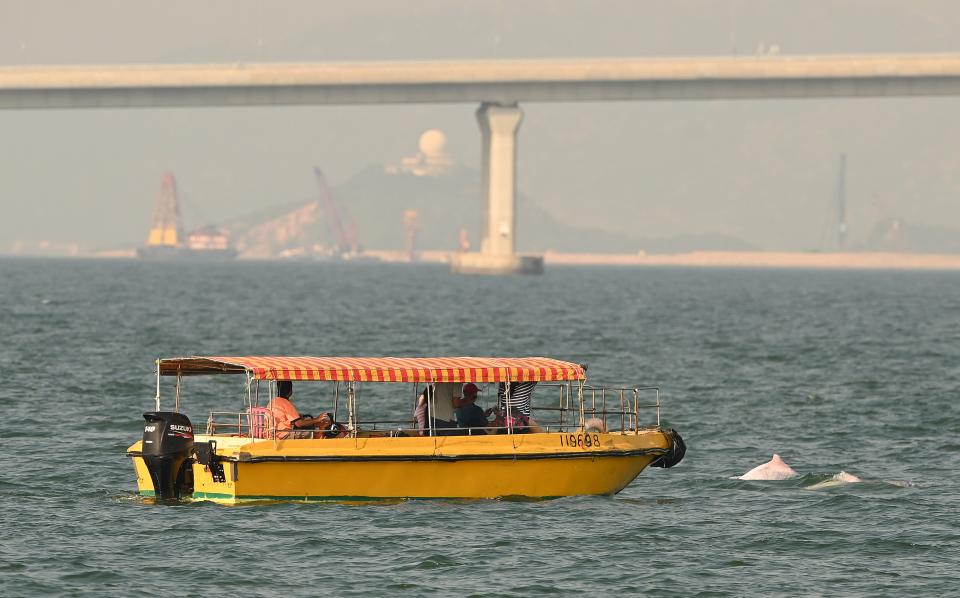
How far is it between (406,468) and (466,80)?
106 m

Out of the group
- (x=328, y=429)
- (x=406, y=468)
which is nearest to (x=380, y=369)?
(x=328, y=429)

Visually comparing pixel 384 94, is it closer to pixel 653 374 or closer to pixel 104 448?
pixel 653 374

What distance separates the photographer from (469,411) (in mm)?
25031

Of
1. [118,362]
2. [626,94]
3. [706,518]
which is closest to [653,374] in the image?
[118,362]

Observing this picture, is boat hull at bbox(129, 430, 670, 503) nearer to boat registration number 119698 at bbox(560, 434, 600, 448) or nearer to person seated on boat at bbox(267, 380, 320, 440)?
boat registration number 119698 at bbox(560, 434, 600, 448)

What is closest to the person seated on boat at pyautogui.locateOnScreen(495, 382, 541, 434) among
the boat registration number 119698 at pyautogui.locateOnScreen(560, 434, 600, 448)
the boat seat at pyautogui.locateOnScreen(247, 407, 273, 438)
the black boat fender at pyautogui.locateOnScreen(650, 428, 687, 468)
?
the boat registration number 119698 at pyautogui.locateOnScreen(560, 434, 600, 448)

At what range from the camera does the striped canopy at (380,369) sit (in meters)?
24.2

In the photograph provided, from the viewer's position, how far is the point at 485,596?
754 inches

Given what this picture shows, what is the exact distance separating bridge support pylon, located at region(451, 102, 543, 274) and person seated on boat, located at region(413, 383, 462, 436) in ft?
371

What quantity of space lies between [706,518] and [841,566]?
349cm

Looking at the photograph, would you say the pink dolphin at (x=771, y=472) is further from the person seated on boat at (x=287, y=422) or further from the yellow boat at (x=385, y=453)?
the person seated on boat at (x=287, y=422)

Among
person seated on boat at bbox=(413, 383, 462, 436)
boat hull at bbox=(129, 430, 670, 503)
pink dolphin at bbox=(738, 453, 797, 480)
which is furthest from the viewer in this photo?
pink dolphin at bbox=(738, 453, 797, 480)

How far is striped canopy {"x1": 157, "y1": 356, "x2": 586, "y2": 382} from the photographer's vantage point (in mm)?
24156

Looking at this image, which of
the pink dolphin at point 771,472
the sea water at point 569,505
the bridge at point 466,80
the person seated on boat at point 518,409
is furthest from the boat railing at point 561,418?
the bridge at point 466,80
